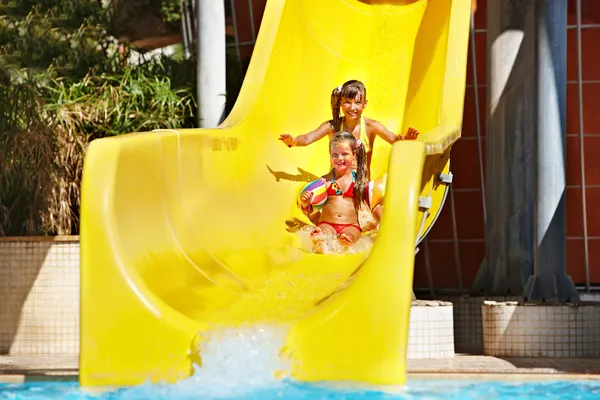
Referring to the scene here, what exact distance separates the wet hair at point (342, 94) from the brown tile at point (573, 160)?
266cm

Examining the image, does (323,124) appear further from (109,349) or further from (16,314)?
(109,349)

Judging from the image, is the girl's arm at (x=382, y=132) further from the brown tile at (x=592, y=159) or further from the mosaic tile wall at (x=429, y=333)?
the brown tile at (x=592, y=159)

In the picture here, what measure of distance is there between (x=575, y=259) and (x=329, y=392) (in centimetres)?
521

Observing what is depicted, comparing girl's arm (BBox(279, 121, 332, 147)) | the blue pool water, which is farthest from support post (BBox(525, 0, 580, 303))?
the blue pool water

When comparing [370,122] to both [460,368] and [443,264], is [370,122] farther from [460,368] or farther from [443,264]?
[443,264]

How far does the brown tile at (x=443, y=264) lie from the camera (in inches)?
361

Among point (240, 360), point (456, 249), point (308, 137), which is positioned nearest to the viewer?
point (240, 360)

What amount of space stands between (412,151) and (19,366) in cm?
251

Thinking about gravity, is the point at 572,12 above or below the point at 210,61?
above

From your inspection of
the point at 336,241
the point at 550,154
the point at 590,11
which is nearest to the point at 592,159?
the point at 590,11

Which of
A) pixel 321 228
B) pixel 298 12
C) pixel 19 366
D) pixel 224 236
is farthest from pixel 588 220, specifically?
pixel 19 366

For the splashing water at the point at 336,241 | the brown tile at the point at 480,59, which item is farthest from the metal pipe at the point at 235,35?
the splashing water at the point at 336,241

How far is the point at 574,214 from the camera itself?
29.5 feet

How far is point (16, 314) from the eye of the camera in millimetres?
6512
